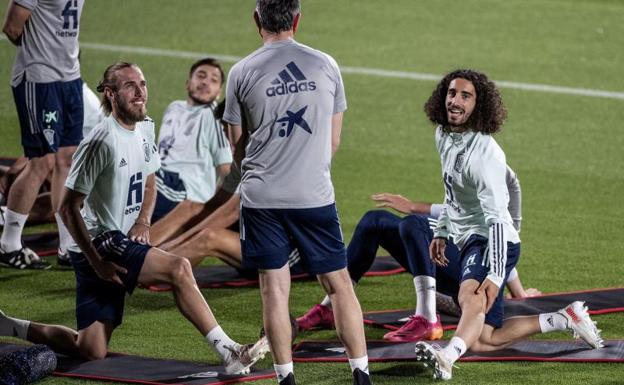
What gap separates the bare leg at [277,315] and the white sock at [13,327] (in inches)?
63.4

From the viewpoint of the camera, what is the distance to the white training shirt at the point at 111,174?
7246mm

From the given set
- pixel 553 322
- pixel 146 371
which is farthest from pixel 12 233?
pixel 553 322

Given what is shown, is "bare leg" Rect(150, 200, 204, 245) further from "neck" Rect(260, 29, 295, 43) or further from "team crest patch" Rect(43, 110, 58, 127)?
"neck" Rect(260, 29, 295, 43)

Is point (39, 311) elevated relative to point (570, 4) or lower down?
lower down

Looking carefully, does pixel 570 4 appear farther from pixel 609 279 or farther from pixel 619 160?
pixel 609 279

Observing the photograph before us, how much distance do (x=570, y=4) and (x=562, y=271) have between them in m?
10.6

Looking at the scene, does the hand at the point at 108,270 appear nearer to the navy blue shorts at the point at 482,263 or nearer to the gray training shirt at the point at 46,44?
the navy blue shorts at the point at 482,263

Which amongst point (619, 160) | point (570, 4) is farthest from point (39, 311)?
point (570, 4)

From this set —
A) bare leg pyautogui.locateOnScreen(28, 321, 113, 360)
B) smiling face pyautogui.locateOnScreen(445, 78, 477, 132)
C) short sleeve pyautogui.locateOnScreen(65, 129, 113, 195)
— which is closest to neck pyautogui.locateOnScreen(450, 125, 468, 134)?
smiling face pyautogui.locateOnScreen(445, 78, 477, 132)

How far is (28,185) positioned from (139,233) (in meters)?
2.48

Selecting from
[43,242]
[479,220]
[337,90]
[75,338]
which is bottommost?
[75,338]

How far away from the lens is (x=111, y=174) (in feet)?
24.1

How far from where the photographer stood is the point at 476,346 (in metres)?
7.57

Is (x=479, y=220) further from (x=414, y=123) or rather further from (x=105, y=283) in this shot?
(x=414, y=123)
